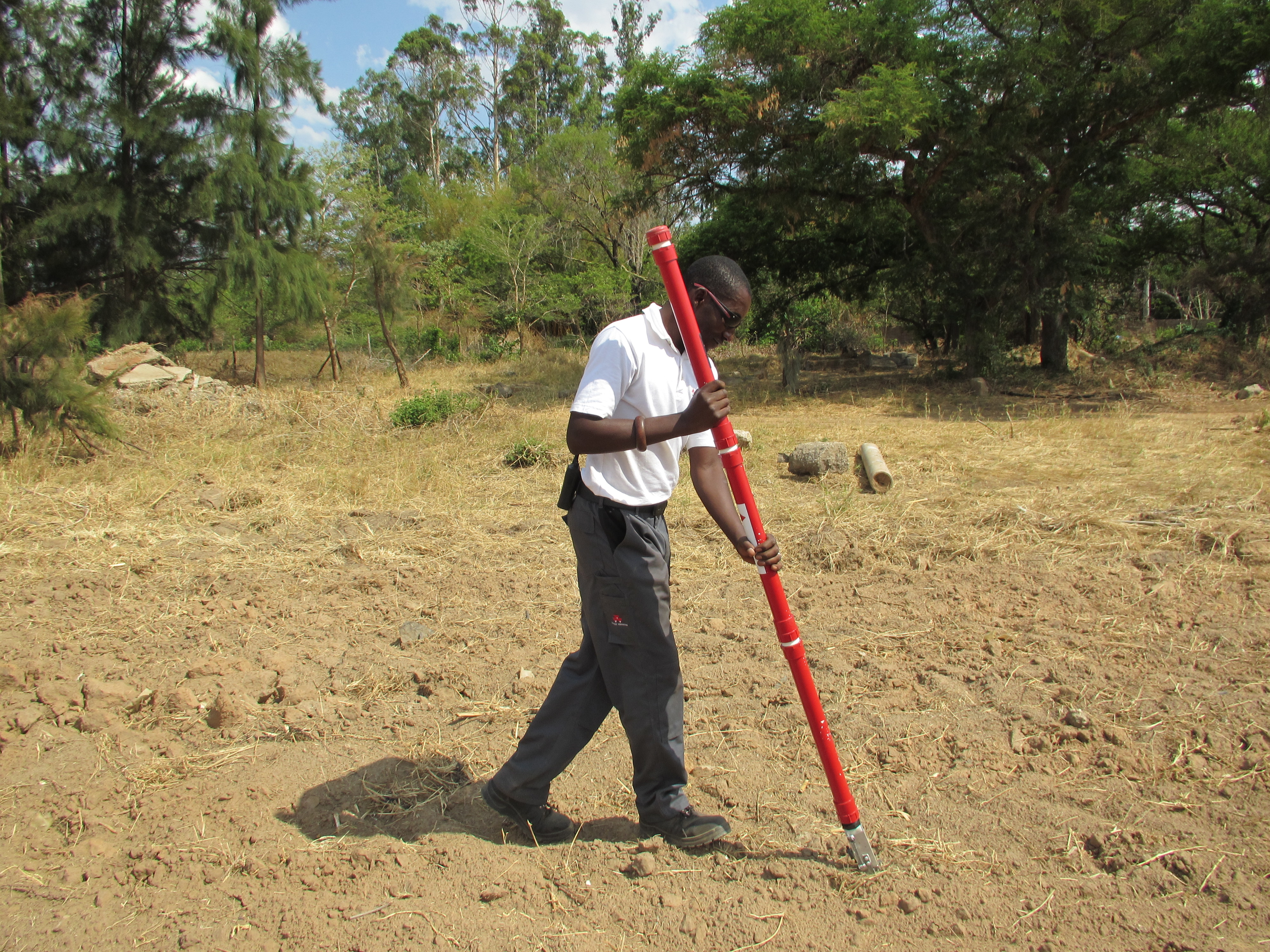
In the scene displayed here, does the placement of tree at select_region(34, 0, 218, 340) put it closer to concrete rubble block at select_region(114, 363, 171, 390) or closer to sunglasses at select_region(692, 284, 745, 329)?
concrete rubble block at select_region(114, 363, 171, 390)

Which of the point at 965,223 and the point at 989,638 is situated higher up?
the point at 965,223

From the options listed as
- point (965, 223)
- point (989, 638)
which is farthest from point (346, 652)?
point (965, 223)

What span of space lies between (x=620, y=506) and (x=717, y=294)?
63 cm

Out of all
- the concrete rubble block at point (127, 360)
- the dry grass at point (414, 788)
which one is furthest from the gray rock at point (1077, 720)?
the concrete rubble block at point (127, 360)

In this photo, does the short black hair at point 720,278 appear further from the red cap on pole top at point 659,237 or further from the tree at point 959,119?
the tree at point 959,119

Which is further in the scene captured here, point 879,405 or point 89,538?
point 879,405

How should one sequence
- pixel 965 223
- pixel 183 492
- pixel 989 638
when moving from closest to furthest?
pixel 989 638 < pixel 183 492 < pixel 965 223

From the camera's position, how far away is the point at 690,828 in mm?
2434

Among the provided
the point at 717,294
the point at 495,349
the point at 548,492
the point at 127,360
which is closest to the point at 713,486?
the point at 717,294

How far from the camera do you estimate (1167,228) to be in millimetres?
14000

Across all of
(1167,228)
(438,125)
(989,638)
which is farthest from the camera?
(438,125)

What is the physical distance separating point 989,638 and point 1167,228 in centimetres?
1343

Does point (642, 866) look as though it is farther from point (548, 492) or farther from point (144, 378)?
point (144, 378)

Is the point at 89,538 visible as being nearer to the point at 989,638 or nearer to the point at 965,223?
the point at 989,638
